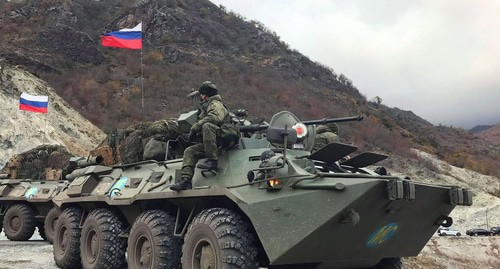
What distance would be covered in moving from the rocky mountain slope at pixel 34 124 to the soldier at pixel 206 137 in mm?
17643

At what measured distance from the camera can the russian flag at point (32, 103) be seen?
861 inches

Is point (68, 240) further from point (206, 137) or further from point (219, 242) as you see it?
point (219, 242)

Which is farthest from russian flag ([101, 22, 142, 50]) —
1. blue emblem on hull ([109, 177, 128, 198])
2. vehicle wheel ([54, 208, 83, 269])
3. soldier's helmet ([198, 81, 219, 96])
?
soldier's helmet ([198, 81, 219, 96])

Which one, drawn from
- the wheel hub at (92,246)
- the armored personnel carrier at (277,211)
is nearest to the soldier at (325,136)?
the armored personnel carrier at (277,211)

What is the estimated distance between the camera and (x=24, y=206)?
1395 centimetres

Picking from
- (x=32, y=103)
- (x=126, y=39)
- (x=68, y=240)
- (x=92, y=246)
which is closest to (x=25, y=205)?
(x=68, y=240)

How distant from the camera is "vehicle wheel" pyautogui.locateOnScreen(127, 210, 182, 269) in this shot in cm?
671

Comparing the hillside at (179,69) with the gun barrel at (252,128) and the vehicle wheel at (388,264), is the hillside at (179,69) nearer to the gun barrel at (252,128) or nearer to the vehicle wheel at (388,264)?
the gun barrel at (252,128)

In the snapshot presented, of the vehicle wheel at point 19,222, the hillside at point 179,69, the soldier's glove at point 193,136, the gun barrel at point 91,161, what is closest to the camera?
the soldier's glove at point 193,136

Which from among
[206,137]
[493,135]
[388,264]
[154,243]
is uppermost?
[493,135]

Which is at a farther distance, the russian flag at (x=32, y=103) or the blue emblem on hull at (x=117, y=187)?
the russian flag at (x=32, y=103)

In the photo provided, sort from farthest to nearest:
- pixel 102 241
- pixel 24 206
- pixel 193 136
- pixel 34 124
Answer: pixel 34 124
pixel 24 206
pixel 102 241
pixel 193 136

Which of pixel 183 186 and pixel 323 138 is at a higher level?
pixel 323 138

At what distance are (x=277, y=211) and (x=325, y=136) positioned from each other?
342 cm
